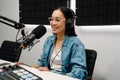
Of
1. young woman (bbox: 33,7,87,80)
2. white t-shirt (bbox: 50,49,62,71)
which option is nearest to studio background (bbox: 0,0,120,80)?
young woman (bbox: 33,7,87,80)

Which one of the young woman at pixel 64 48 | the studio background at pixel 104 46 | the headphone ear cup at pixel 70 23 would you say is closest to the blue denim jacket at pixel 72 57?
the young woman at pixel 64 48

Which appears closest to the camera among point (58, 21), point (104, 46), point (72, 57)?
point (72, 57)

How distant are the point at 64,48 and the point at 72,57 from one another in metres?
0.13

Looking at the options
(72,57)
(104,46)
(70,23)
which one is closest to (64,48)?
(72,57)

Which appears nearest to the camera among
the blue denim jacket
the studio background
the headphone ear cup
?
the blue denim jacket

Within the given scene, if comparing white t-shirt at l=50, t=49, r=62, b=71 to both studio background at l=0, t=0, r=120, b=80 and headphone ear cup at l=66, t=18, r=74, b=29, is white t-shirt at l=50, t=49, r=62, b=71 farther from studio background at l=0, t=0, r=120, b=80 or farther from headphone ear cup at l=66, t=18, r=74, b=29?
studio background at l=0, t=0, r=120, b=80

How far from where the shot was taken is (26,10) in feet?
10.7

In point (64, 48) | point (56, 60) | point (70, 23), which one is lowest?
point (56, 60)

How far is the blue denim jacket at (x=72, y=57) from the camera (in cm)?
179

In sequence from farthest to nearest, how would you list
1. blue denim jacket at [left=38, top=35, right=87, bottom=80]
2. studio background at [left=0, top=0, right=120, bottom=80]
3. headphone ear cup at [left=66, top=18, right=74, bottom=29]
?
studio background at [left=0, top=0, right=120, bottom=80]
headphone ear cup at [left=66, top=18, right=74, bottom=29]
blue denim jacket at [left=38, top=35, right=87, bottom=80]

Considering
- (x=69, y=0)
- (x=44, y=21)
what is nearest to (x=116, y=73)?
(x=69, y=0)

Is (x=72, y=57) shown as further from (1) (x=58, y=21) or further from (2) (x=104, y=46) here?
(2) (x=104, y=46)

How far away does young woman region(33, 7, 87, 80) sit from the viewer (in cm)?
186

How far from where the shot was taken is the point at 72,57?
1899 mm
